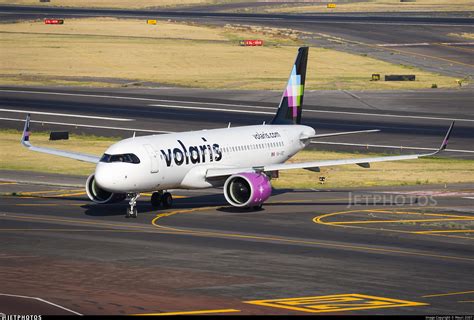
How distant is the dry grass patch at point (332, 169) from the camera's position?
83500 millimetres

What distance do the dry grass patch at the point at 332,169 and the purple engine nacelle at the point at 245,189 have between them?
14.0m

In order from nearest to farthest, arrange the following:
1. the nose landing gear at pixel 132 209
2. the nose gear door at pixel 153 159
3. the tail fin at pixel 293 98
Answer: the nose gear door at pixel 153 159 < the nose landing gear at pixel 132 209 < the tail fin at pixel 293 98

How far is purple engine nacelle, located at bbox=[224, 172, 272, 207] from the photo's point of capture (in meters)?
67.5

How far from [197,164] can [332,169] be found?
2432 centimetres

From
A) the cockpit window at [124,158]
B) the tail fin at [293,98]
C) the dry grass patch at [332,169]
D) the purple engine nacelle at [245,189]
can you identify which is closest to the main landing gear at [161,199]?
the purple engine nacelle at [245,189]

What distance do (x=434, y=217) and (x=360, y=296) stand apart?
2444cm

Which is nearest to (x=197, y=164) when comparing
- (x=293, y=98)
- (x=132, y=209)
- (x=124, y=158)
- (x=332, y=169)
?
(x=132, y=209)

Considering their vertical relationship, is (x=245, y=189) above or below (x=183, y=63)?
below

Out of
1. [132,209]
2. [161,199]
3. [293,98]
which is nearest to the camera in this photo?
[132,209]

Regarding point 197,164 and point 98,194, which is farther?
point 197,164

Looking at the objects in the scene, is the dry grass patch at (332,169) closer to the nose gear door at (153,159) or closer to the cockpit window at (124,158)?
the nose gear door at (153,159)

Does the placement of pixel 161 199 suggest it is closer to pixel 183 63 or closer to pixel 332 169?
pixel 332 169

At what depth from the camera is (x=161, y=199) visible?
70500 mm

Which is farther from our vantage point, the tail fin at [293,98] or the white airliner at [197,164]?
the tail fin at [293,98]
